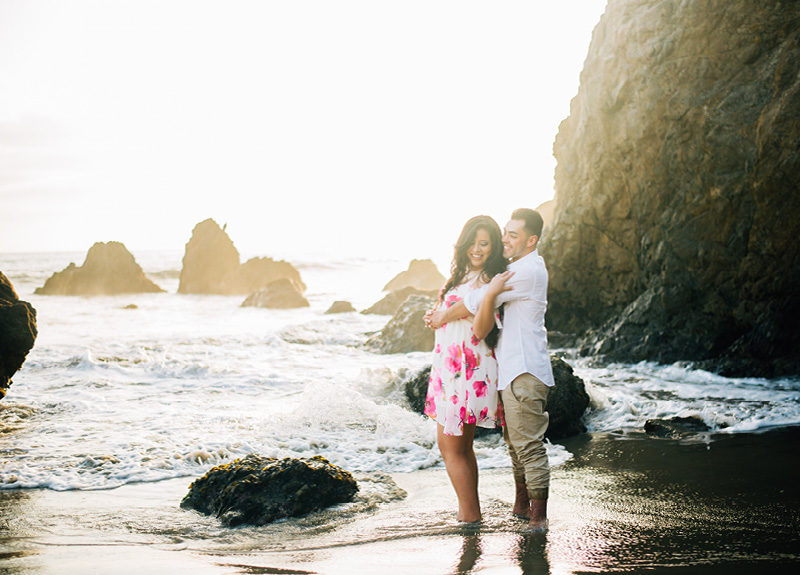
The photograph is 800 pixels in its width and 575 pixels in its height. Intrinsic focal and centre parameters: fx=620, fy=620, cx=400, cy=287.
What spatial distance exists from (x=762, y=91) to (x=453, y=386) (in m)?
8.61

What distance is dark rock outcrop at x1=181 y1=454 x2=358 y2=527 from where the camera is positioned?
14.2 ft

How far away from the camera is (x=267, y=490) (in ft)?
14.6

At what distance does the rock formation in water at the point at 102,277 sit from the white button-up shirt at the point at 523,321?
3666cm

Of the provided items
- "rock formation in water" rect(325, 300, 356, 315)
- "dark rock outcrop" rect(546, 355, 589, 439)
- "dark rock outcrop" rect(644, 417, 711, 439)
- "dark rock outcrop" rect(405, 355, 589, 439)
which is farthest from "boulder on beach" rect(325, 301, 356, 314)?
"dark rock outcrop" rect(644, 417, 711, 439)

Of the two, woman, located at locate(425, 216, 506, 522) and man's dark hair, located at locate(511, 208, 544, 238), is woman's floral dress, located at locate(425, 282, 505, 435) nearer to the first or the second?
woman, located at locate(425, 216, 506, 522)

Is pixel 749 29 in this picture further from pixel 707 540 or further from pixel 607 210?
pixel 707 540

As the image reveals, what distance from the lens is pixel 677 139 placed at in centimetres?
1065

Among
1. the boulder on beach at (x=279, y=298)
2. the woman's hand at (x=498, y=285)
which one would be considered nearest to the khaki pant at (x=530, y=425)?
the woman's hand at (x=498, y=285)

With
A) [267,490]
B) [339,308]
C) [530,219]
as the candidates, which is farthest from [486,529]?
[339,308]

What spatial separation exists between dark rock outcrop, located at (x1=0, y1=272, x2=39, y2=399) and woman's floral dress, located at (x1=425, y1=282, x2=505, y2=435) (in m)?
6.07

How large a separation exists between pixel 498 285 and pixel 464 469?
4.03ft

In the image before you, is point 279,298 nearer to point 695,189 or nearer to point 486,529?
point 695,189

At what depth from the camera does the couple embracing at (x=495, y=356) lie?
373 centimetres

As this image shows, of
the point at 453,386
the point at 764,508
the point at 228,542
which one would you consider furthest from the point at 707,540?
the point at 228,542
